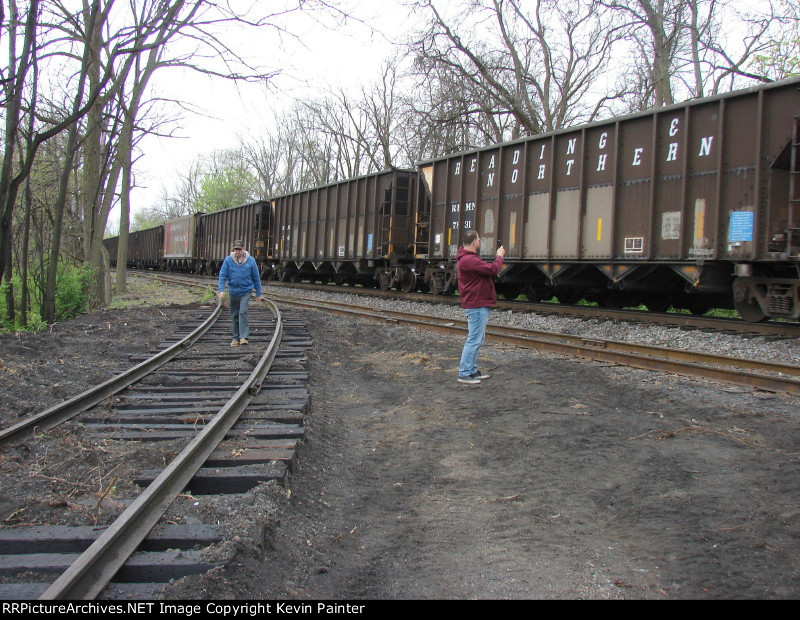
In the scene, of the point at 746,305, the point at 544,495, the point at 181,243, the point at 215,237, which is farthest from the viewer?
the point at 181,243

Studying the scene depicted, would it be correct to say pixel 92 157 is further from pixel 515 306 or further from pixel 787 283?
pixel 787 283

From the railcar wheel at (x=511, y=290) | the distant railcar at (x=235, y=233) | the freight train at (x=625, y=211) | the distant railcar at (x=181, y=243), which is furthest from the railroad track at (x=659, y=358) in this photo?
the distant railcar at (x=181, y=243)

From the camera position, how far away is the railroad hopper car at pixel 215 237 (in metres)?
28.8

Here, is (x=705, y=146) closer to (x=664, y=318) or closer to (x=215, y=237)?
(x=664, y=318)

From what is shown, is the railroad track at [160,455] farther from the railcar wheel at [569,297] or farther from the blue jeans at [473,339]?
the railcar wheel at [569,297]

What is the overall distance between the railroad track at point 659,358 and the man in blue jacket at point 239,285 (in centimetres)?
354

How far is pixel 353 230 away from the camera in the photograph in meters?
20.6

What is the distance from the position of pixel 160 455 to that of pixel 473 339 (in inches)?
152

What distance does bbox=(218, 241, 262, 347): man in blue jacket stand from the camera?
9.21 metres

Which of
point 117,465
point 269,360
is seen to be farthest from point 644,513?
point 269,360

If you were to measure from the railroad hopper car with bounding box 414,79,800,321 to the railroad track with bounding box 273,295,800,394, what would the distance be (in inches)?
92.5

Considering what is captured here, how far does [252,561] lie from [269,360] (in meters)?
4.92

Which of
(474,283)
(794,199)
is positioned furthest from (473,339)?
(794,199)

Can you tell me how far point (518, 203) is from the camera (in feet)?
45.4
